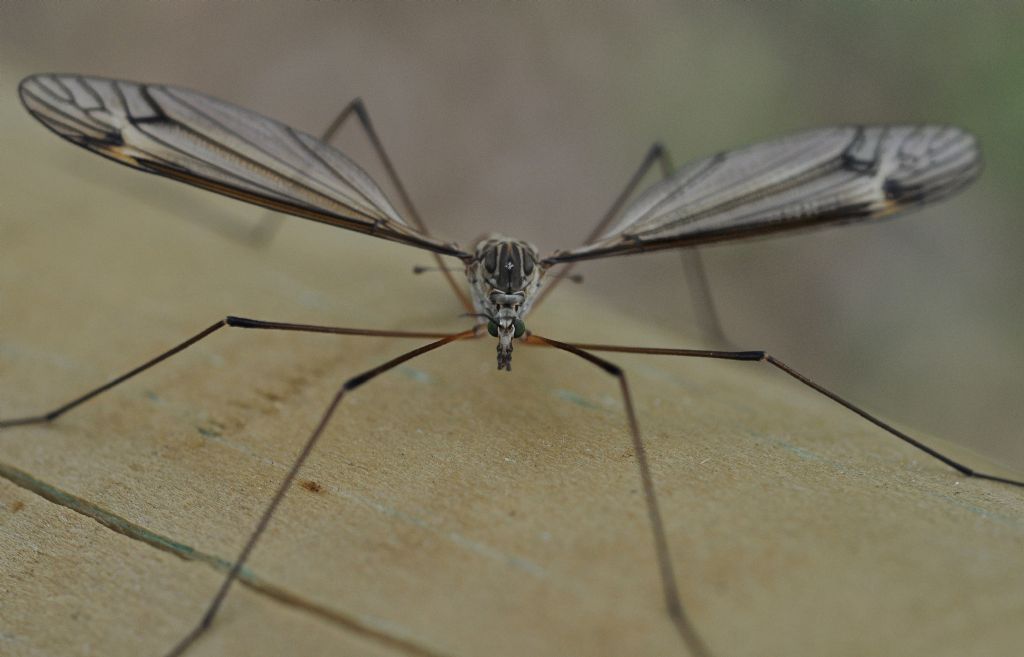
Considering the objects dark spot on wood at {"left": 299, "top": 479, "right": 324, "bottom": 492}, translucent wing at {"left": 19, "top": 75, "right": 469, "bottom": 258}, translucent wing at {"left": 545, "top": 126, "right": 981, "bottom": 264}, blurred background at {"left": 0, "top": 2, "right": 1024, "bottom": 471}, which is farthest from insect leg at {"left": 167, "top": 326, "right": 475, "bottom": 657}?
blurred background at {"left": 0, "top": 2, "right": 1024, "bottom": 471}

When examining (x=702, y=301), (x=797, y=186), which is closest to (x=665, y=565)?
(x=797, y=186)

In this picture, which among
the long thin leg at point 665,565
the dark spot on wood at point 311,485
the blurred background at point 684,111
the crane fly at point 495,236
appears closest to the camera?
the long thin leg at point 665,565

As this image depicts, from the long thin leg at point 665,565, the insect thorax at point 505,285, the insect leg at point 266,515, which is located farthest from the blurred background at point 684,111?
the long thin leg at point 665,565

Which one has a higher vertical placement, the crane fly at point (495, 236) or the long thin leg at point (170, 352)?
the crane fly at point (495, 236)

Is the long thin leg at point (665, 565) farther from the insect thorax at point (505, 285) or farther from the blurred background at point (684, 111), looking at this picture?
the blurred background at point (684, 111)

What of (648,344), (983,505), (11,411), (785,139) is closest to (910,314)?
(785,139)

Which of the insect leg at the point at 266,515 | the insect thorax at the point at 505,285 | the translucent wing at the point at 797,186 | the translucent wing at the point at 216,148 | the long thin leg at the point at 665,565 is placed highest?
the translucent wing at the point at 797,186

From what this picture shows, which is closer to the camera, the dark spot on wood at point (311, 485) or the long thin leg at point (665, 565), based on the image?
the long thin leg at point (665, 565)

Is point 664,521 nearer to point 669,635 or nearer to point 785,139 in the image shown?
point 669,635

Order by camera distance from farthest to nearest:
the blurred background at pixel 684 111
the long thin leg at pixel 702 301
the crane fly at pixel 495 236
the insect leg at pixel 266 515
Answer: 1. the blurred background at pixel 684 111
2. the long thin leg at pixel 702 301
3. the crane fly at pixel 495 236
4. the insect leg at pixel 266 515
